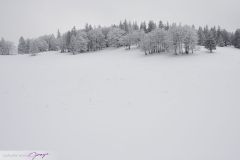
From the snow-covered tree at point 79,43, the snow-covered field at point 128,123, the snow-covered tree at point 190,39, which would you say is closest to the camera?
the snow-covered field at point 128,123

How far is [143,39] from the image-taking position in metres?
69.0

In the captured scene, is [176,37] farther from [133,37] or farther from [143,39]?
[133,37]

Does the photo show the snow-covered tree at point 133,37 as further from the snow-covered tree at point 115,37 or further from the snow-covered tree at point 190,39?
the snow-covered tree at point 190,39

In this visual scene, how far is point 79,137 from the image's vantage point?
9453 millimetres

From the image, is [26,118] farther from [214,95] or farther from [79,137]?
[214,95]

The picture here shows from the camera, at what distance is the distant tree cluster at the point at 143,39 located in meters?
59.5

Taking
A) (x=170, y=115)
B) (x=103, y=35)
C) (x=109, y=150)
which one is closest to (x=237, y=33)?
(x=103, y=35)

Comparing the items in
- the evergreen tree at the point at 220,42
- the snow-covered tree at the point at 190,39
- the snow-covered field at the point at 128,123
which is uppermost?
the evergreen tree at the point at 220,42

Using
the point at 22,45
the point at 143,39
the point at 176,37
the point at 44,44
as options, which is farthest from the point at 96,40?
the point at 22,45

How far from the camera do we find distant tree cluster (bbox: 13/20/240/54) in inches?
2343

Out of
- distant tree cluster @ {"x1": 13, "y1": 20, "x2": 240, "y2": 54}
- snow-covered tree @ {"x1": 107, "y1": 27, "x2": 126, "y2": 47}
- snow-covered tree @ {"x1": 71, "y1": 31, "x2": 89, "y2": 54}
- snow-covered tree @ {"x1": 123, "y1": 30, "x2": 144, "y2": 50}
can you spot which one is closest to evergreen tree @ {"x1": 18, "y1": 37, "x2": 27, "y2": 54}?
distant tree cluster @ {"x1": 13, "y1": 20, "x2": 240, "y2": 54}

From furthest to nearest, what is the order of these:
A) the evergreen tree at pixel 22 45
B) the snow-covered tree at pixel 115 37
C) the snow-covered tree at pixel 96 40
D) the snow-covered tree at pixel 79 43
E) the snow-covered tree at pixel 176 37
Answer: the evergreen tree at pixel 22 45 < the snow-covered tree at pixel 96 40 < the snow-covered tree at pixel 115 37 < the snow-covered tree at pixel 79 43 < the snow-covered tree at pixel 176 37

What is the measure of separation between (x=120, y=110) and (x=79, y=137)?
13.8ft

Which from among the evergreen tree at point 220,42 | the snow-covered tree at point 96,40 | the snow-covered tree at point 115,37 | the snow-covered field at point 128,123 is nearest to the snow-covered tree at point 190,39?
the snow-covered tree at point 115,37
